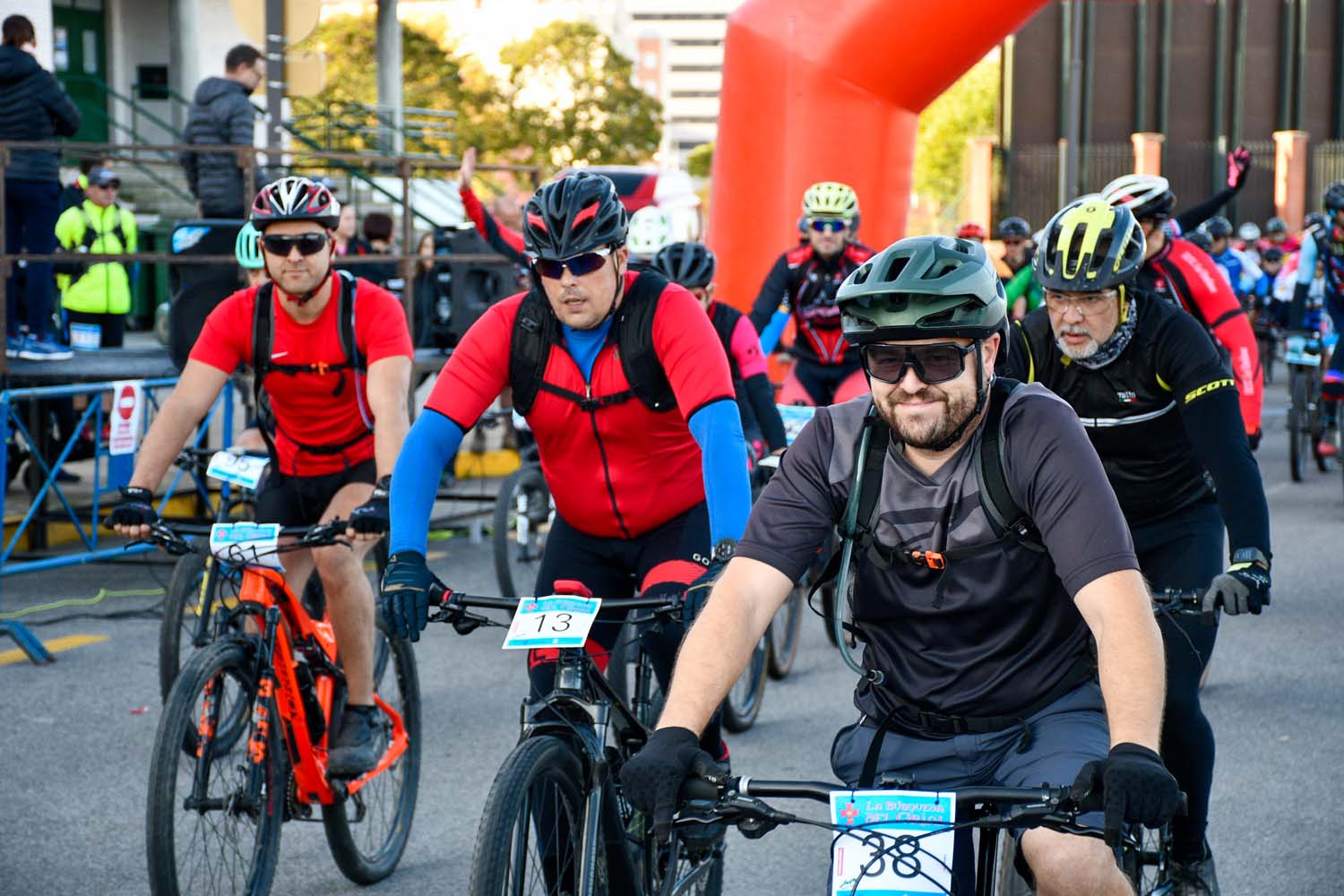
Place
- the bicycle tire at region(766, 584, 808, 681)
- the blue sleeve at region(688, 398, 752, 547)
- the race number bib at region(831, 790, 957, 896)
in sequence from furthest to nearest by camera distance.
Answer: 1. the bicycle tire at region(766, 584, 808, 681)
2. the blue sleeve at region(688, 398, 752, 547)
3. the race number bib at region(831, 790, 957, 896)

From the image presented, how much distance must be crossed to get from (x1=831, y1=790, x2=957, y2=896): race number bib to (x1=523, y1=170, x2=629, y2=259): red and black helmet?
2.14 meters

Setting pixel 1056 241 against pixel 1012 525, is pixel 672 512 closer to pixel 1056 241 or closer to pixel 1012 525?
pixel 1056 241

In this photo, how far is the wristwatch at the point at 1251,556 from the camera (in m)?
4.66

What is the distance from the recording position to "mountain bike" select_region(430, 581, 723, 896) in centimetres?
362

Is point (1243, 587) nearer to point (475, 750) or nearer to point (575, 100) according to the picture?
point (475, 750)

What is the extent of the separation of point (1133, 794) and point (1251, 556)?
6.73ft

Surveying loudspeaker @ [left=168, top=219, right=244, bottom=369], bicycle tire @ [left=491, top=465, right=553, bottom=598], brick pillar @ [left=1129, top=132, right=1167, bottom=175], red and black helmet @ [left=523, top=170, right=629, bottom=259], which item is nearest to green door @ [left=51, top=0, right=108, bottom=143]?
loudspeaker @ [left=168, top=219, right=244, bottom=369]

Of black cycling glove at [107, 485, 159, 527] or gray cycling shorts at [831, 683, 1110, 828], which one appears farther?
black cycling glove at [107, 485, 159, 527]

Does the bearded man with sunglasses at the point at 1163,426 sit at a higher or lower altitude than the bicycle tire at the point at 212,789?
higher

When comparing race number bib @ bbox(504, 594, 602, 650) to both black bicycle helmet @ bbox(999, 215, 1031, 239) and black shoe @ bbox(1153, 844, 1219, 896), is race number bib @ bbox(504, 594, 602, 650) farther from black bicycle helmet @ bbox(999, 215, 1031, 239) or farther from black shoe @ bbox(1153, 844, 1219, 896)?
black bicycle helmet @ bbox(999, 215, 1031, 239)

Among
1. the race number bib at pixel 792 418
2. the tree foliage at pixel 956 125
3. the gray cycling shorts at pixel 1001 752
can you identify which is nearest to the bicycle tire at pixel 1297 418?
the race number bib at pixel 792 418

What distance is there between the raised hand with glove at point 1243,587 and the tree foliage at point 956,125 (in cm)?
5508

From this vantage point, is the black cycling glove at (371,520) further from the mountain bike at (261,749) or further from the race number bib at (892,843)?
the race number bib at (892,843)

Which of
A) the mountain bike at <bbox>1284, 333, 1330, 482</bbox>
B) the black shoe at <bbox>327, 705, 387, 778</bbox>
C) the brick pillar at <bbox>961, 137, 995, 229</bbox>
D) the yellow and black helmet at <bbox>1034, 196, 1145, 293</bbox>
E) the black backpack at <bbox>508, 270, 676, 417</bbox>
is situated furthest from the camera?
the brick pillar at <bbox>961, 137, 995, 229</bbox>
